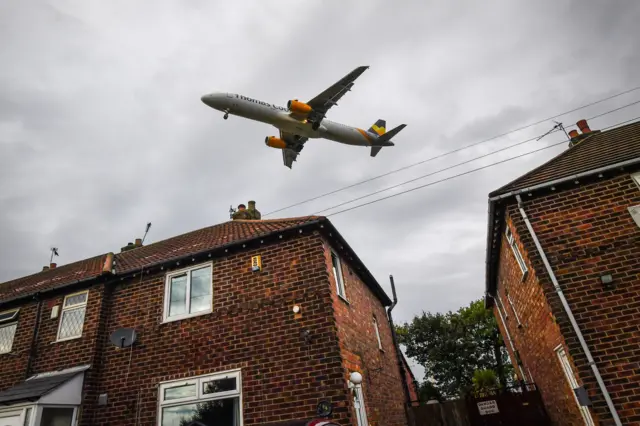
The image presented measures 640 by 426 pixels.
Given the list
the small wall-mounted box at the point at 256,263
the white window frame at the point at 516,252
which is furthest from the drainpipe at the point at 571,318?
the small wall-mounted box at the point at 256,263

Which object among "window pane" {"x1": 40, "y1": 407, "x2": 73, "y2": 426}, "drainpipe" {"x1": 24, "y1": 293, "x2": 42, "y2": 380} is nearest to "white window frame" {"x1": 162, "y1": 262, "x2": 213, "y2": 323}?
"window pane" {"x1": 40, "y1": 407, "x2": 73, "y2": 426}

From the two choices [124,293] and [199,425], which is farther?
[124,293]

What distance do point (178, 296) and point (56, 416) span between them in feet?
11.9

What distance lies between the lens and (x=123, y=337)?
357 inches

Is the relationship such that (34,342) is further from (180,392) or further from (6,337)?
(180,392)

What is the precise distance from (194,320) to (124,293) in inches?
107

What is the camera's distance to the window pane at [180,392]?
8.11m

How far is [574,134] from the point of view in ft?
41.3

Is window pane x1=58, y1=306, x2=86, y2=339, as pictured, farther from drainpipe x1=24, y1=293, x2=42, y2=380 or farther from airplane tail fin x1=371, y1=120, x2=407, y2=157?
airplane tail fin x1=371, y1=120, x2=407, y2=157

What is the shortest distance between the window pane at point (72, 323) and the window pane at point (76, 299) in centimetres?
20

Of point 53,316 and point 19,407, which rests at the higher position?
point 53,316

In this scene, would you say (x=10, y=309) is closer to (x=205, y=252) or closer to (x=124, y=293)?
(x=124, y=293)

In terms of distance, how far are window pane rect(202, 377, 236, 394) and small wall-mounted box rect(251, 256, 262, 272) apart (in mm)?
2463

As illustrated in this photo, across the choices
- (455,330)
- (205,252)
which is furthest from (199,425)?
(455,330)
